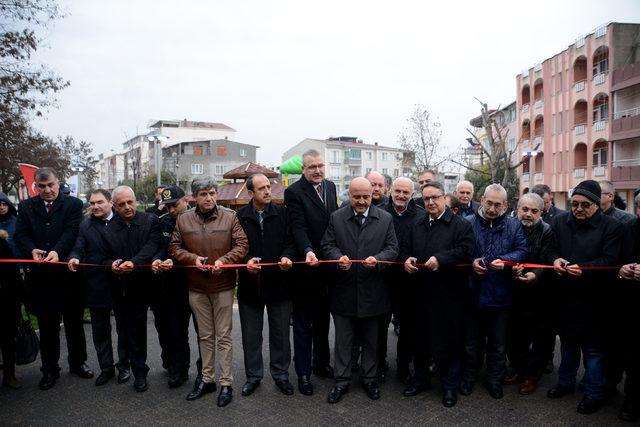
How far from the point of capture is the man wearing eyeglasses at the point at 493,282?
489cm

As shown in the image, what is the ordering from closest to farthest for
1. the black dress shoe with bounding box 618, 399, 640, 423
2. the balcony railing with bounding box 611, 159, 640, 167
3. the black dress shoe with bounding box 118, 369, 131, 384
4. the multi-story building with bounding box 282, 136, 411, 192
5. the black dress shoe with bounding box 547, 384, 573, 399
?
the black dress shoe with bounding box 618, 399, 640, 423
the black dress shoe with bounding box 547, 384, 573, 399
the black dress shoe with bounding box 118, 369, 131, 384
the balcony railing with bounding box 611, 159, 640, 167
the multi-story building with bounding box 282, 136, 411, 192

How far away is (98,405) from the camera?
4.80 meters

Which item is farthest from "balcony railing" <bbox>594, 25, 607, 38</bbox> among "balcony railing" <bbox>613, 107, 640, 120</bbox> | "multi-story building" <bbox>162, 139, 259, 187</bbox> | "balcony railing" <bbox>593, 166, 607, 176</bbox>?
"multi-story building" <bbox>162, 139, 259, 187</bbox>

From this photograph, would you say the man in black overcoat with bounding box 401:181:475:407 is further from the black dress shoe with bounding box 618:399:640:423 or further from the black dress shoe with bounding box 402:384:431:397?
the black dress shoe with bounding box 618:399:640:423

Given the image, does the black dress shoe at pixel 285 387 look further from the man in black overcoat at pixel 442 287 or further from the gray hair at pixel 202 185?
the gray hair at pixel 202 185

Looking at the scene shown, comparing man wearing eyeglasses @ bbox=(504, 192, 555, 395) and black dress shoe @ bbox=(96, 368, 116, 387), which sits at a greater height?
man wearing eyeglasses @ bbox=(504, 192, 555, 395)

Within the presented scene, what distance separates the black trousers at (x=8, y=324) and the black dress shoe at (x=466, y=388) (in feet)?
16.5

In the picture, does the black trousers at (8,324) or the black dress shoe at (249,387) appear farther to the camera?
the black trousers at (8,324)

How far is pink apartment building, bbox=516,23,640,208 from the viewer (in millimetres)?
30828

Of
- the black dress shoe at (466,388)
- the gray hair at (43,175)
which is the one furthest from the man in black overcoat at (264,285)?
the gray hair at (43,175)

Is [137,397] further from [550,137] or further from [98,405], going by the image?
[550,137]

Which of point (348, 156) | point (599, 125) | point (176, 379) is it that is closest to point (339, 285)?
point (176, 379)

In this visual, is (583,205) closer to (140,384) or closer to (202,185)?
(202,185)

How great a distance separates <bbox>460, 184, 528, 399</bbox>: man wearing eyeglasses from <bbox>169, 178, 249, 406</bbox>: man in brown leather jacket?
2.52 meters
